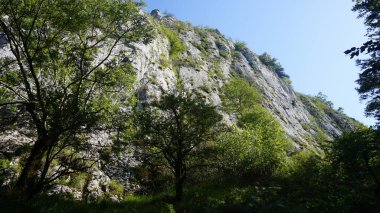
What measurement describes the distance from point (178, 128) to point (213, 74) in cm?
4717

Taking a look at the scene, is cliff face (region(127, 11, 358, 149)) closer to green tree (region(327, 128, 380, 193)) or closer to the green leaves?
the green leaves

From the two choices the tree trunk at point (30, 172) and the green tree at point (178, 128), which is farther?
the green tree at point (178, 128)

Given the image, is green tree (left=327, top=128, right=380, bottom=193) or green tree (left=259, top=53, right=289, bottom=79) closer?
green tree (left=327, top=128, right=380, bottom=193)

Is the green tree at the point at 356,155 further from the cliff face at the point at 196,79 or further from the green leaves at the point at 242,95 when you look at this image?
the green leaves at the point at 242,95

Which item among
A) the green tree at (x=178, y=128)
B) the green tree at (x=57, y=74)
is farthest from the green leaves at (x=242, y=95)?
the green tree at (x=57, y=74)

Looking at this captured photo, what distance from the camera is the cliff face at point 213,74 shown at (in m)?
40.4

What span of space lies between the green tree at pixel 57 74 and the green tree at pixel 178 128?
2086 millimetres

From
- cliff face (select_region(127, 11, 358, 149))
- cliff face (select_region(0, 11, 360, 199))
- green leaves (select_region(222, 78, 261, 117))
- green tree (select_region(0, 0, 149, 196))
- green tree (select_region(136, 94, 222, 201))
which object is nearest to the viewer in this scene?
green tree (select_region(0, 0, 149, 196))

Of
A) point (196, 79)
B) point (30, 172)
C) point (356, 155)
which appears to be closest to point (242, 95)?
point (196, 79)

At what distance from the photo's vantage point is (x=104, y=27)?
14211 millimetres

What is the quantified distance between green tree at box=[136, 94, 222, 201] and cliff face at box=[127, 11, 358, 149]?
1942cm

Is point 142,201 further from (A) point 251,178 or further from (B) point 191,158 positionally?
(A) point 251,178

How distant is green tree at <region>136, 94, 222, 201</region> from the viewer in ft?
41.9

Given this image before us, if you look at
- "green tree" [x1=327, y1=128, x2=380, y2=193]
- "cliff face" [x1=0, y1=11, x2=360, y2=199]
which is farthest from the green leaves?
"green tree" [x1=327, y1=128, x2=380, y2=193]
